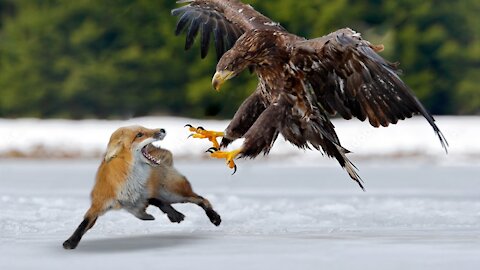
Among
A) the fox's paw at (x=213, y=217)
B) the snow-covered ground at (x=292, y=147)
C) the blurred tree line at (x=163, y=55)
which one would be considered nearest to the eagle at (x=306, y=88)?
the fox's paw at (x=213, y=217)

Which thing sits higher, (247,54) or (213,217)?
(247,54)

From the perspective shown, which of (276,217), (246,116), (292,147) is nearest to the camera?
(246,116)

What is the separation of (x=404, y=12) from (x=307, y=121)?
73.1 feet

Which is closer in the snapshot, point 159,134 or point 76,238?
point 76,238

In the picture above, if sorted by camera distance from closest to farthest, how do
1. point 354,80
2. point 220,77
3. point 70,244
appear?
point 70,244, point 220,77, point 354,80

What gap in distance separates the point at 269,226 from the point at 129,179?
168cm

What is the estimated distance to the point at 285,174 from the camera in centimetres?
1655

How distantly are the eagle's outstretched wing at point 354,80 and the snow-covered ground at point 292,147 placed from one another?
1098cm

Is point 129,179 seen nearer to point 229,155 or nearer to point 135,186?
point 135,186

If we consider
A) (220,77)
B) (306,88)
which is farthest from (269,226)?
(220,77)

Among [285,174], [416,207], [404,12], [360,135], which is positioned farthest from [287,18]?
[416,207]

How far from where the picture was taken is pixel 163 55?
30.0 metres

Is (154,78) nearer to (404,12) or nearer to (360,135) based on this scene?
(404,12)

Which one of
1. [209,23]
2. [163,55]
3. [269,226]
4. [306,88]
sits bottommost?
[163,55]
